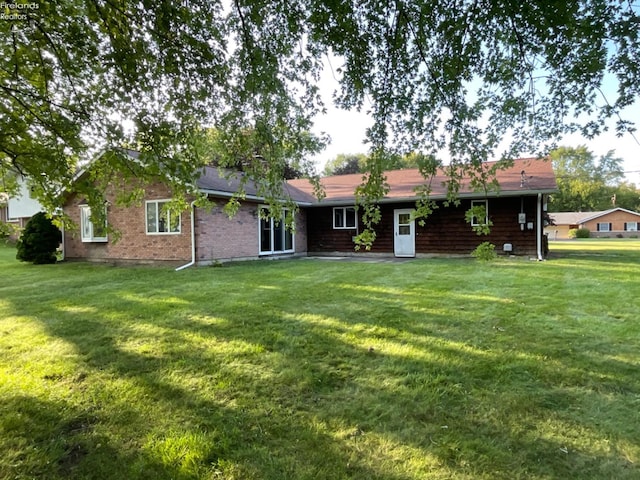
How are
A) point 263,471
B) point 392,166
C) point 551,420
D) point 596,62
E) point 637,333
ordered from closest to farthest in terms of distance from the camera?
point 263,471 < point 551,420 < point 596,62 < point 392,166 < point 637,333

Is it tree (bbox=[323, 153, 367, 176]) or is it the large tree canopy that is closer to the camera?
the large tree canopy

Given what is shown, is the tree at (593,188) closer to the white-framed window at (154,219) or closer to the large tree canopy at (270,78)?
the white-framed window at (154,219)

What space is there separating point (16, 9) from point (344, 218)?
13.6 meters

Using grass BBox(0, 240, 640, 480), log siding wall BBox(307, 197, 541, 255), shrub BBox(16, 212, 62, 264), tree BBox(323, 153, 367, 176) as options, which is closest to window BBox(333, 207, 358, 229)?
log siding wall BBox(307, 197, 541, 255)

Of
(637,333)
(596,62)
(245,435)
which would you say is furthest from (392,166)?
(637,333)

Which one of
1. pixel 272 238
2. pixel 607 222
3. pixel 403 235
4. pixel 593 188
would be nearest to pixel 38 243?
pixel 272 238

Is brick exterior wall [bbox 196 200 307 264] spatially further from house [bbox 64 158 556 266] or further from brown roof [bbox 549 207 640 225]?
brown roof [bbox 549 207 640 225]

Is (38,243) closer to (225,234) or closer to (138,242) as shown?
(138,242)

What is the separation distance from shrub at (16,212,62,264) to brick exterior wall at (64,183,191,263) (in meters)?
0.76

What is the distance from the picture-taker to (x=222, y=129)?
13.7 ft

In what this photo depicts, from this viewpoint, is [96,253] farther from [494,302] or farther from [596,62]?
[596,62]

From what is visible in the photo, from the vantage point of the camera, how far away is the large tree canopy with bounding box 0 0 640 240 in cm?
328

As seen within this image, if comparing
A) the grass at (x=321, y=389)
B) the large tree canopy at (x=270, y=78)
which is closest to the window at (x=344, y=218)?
the grass at (x=321, y=389)

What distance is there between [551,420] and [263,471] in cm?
195
